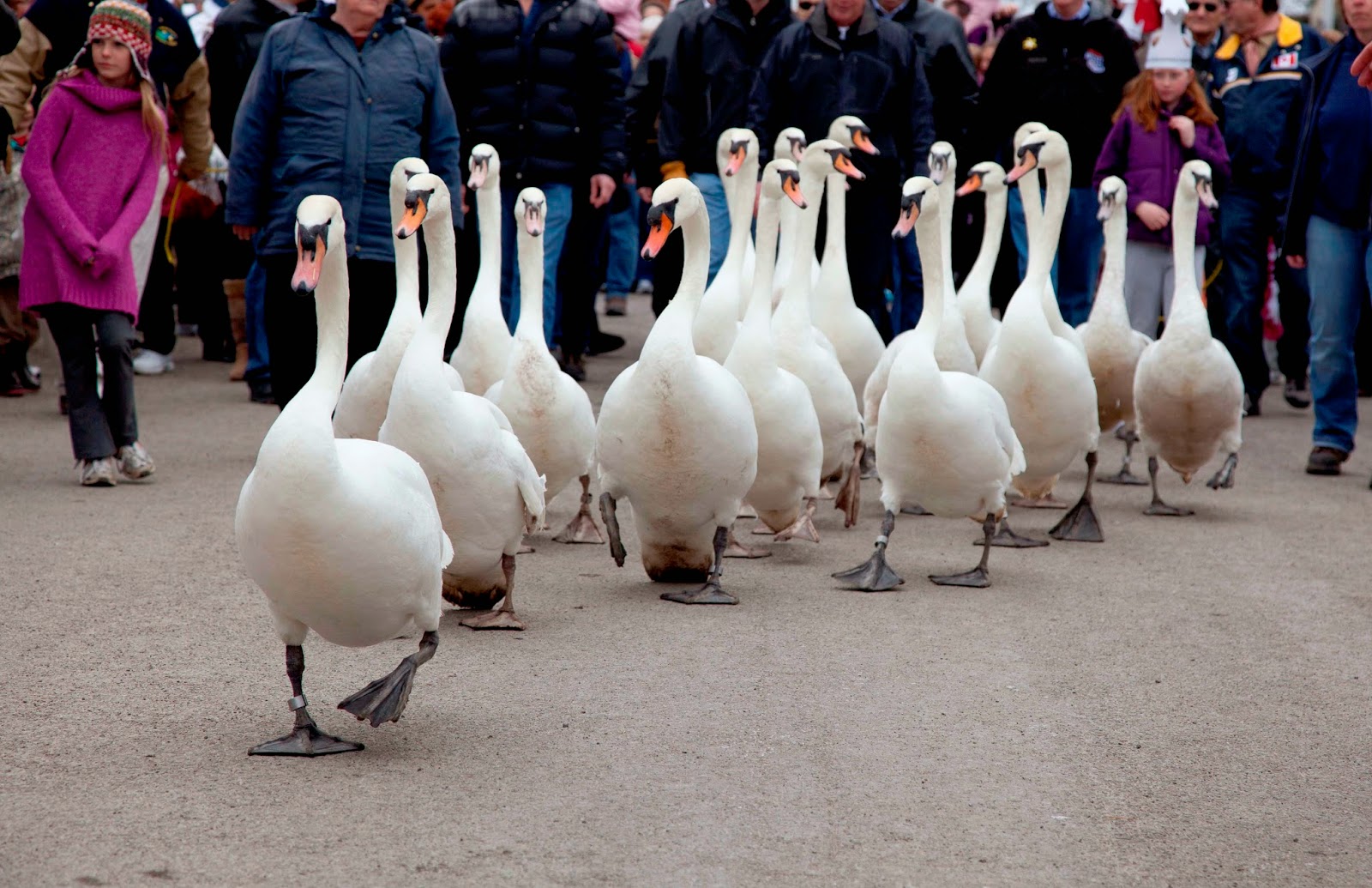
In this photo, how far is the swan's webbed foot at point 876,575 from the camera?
7039 mm

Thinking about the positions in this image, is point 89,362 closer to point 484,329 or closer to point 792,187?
point 484,329

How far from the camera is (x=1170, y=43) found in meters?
11.2

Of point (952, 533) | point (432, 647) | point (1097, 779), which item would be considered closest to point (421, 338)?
point (432, 647)

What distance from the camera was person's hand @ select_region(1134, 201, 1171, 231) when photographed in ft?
37.1

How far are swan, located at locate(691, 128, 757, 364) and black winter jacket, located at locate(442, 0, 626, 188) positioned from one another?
2.59m

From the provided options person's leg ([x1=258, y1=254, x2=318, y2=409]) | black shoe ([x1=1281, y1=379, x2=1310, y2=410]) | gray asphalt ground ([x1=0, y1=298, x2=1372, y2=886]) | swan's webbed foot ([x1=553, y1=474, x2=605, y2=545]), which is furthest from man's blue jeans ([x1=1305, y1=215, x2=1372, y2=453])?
person's leg ([x1=258, y1=254, x2=318, y2=409])

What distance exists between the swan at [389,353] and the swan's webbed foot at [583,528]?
1.17 metres

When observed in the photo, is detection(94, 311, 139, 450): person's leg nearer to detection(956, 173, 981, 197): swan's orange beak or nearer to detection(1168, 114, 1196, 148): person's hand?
detection(956, 173, 981, 197): swan's orange beak

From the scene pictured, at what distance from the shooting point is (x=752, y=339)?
7.45m

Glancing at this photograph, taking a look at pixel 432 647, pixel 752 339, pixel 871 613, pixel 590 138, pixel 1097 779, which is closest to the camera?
pixel 1097 779

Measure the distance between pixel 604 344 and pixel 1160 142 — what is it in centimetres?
561

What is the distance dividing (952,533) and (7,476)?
5030 mm

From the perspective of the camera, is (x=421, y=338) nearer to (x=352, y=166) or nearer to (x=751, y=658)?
(x=751, y=658)

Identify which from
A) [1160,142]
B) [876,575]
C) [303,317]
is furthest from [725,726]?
[1160,142]
